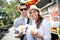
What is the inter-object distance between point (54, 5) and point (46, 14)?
0.17m

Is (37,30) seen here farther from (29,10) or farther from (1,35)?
(1,35)

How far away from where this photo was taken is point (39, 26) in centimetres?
204

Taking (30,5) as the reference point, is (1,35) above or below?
below

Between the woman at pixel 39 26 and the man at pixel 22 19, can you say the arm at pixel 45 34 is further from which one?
the man at pixel 22 19

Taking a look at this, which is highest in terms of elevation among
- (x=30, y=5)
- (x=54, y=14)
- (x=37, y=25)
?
(x=30, y=5)

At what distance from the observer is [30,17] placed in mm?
2072

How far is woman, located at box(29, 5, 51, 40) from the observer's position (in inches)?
79.4

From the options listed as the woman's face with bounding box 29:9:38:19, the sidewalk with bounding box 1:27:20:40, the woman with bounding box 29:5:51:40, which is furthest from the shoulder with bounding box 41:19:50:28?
the sidewalk with bounding box 1:27:20:40

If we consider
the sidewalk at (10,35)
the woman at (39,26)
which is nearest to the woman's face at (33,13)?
the woman at (39,26)

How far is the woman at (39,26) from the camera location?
2.02 m

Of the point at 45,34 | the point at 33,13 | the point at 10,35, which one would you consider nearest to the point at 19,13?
the point at 33,13

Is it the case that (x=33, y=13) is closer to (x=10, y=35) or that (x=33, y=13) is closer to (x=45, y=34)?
(x=45, y=34)

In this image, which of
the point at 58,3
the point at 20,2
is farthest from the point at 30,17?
the point at 58,3

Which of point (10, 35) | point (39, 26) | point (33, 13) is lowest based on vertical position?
point (10, 35)
